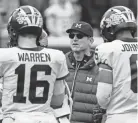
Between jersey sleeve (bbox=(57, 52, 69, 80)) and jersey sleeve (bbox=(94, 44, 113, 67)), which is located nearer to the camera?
jersey sleeve (bbox=(57, 52, 69, 80))

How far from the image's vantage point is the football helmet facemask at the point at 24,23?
5895 mm

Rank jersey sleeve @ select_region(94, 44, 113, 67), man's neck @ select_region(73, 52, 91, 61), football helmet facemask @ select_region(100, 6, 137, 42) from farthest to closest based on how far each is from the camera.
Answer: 1. man's neck @ select_region(73, 52, 91, 61)
2. football helmet facemask @ select_region(100, 6, 137, 42)
3. jersey sleeve @ select_region(94, 44, 113, 67)

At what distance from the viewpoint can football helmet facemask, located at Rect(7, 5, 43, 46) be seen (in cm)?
589

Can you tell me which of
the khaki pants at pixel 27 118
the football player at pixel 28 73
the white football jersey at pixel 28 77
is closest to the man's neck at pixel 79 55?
the football player at pixel 28 73

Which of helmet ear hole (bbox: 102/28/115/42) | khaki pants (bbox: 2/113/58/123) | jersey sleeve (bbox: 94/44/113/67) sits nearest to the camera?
khaki pants (bbox: 2/113/58/123)

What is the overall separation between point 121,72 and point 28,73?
3.02ft

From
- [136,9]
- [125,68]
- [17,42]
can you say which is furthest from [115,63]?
[136,9]

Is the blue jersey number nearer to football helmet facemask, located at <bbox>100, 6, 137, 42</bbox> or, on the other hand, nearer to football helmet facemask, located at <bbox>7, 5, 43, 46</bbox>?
football helmet facemask, located at <bbox>7, 5, 43, 46</bbox>

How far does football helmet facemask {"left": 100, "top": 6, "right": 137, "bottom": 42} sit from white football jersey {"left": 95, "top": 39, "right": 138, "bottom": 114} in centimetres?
23

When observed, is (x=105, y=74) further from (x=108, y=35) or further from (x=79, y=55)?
(x=79, y=55)

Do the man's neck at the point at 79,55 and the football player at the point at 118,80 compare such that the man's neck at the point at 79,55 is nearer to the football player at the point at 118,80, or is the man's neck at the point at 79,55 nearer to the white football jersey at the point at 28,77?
the football player at the point at 118,80

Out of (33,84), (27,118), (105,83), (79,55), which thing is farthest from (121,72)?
(79,55)

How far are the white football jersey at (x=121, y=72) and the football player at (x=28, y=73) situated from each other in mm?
440

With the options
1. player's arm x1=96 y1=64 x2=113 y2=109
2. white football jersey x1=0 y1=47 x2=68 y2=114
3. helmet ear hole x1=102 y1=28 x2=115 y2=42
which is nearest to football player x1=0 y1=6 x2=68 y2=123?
white football jersey x1=0 y1=47 x2=68 y2=114
